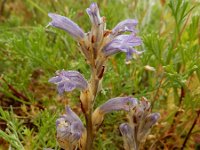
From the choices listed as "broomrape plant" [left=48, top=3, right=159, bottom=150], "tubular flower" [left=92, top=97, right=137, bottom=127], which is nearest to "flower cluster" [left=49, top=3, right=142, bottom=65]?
"broomrape plant" [left=48, top=3, right=159, bottom=150]

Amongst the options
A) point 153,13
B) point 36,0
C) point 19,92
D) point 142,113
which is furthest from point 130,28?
point 153,13

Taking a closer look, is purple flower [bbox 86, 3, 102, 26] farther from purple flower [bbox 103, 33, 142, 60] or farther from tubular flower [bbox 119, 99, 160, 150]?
tubular flower [bbox 119, 99, 160, 150]

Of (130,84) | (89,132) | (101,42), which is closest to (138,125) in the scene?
(89,132)

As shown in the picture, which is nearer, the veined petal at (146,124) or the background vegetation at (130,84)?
the veined petal at (146,124)

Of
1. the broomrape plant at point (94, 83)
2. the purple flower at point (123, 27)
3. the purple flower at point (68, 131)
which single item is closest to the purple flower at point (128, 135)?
the broomrape plant at point (94, 83)

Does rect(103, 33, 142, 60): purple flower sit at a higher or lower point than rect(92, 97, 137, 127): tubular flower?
higher

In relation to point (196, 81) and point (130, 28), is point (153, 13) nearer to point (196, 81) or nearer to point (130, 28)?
point (196, 81)

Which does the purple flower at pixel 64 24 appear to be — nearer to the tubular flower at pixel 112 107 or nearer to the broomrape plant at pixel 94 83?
the broomrape plant at pixel 94 83
